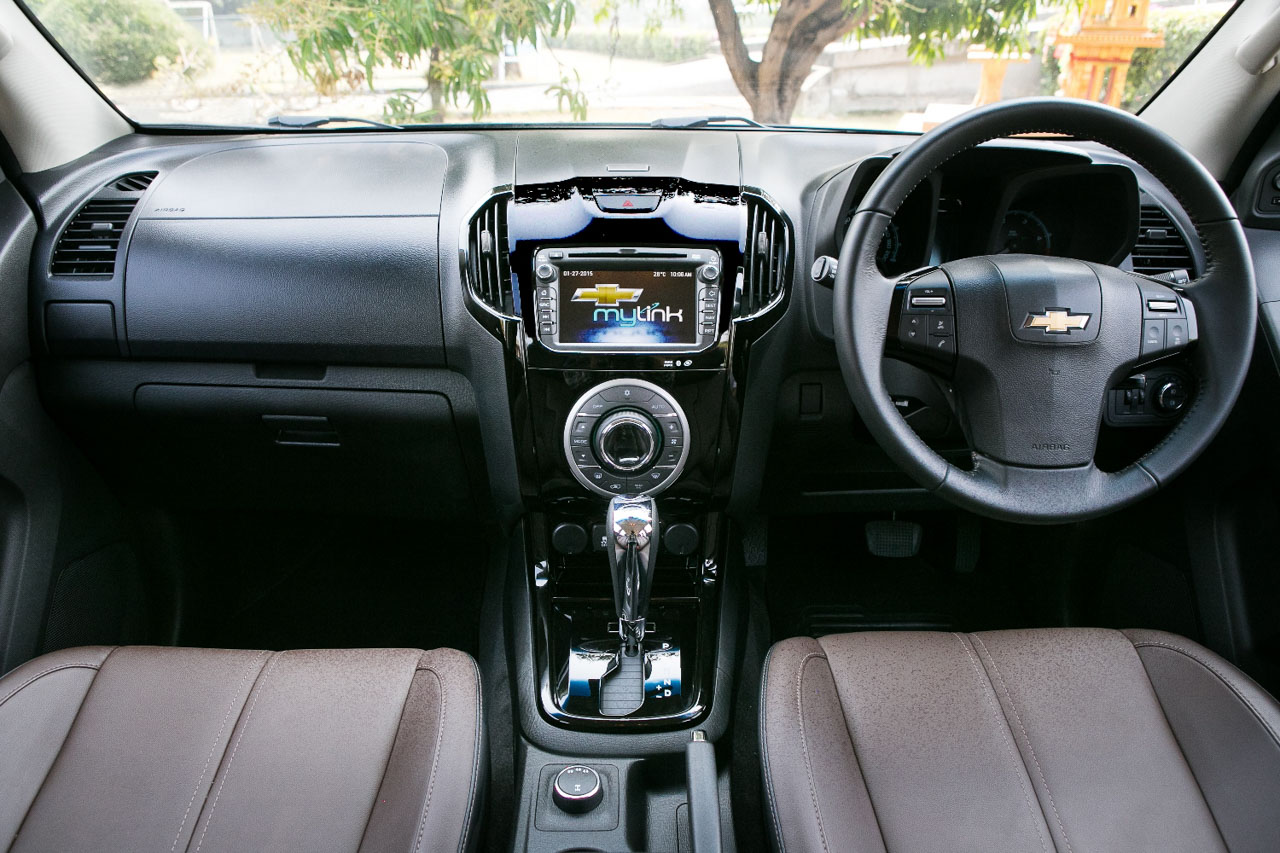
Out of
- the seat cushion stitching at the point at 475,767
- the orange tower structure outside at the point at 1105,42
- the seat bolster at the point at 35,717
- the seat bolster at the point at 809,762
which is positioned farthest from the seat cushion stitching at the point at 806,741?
the orange tower structure outside at the point at 1105,42

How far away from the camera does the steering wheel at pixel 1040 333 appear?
1.14 metres

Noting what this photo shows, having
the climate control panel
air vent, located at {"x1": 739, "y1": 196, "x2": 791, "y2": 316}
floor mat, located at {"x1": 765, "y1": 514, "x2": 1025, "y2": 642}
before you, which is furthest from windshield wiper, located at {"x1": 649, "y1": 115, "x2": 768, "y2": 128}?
floor mat, located at {"x1": 765, "y1": 514, "x2": 1025, "y2": 642}

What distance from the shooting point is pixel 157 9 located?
173 centimetres

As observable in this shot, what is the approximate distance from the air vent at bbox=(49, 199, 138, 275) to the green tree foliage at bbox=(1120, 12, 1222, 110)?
2.09m

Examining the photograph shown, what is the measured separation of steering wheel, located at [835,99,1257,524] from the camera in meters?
1.14

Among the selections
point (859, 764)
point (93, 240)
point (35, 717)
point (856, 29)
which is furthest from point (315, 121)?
point (859, 764)

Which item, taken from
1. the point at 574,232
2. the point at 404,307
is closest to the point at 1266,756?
the point at 574,232

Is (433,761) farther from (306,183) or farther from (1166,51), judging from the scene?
(1166,51)

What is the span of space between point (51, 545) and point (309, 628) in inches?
26.4

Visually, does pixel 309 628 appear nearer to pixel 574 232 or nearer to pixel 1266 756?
pixel 574 232

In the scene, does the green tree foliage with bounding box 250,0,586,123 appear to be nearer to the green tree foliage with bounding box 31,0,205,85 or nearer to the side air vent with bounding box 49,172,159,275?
the green tree foliage with bounding box 31,0,205,85

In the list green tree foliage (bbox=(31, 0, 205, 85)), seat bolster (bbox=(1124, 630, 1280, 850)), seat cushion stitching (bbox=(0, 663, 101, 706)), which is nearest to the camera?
seat bolster (bbox=(1124, 630, 1280, 850))

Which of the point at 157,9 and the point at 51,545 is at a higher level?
the point at 157,9

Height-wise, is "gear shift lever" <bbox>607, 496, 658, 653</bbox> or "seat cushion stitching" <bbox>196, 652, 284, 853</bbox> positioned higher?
"gear shift lever" <bbox>607, 496, 658, 653</bbox>
